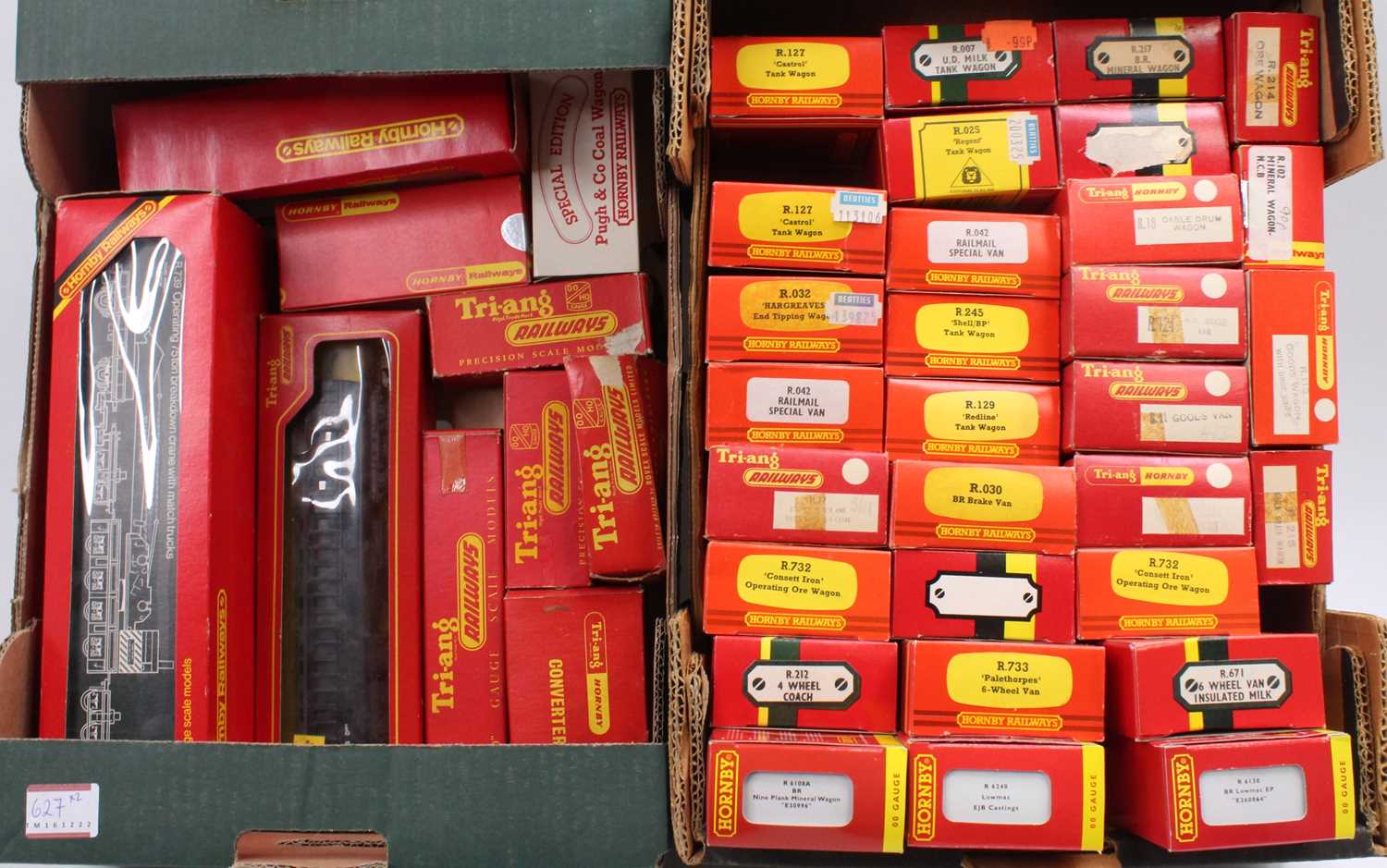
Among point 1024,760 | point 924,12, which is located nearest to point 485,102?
point 924,12

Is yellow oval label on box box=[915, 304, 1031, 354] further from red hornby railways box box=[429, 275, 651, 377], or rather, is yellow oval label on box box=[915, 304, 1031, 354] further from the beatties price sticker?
the beatties price sticker

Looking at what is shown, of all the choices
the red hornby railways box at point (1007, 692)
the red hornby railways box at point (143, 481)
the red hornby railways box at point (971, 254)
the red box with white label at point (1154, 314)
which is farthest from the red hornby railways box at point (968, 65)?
the red hornby railways box at point (143, 481)

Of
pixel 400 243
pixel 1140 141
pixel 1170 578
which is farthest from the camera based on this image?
pixel 400 243

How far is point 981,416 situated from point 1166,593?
344 millimetres

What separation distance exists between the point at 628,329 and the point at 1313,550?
1072mm

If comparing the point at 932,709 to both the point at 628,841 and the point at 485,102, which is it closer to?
the point at 628,841

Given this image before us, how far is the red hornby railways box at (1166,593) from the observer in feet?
4.54

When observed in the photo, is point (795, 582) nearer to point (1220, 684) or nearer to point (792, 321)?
point (792, 321)

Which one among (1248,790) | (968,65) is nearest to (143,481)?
(968,65)

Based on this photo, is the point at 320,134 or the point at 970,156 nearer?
the point at 970,156

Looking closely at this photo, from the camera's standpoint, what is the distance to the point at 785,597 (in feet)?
4.50

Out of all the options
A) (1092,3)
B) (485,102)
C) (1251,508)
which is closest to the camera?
(1251,508)

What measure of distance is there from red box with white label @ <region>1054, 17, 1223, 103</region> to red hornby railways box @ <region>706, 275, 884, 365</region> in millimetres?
465

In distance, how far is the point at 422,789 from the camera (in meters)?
1.33
